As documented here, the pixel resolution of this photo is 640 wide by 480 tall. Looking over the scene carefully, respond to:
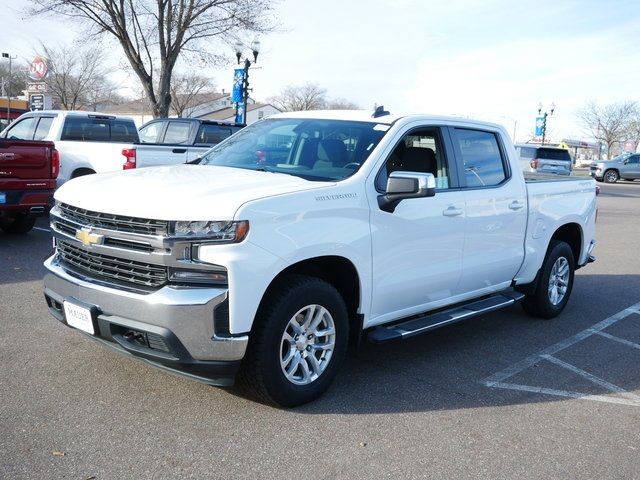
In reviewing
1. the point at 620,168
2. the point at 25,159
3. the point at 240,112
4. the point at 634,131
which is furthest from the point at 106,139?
the point at 634,131

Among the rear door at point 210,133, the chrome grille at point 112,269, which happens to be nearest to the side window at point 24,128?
the rear door at point 210,133

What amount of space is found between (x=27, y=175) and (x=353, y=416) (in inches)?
252

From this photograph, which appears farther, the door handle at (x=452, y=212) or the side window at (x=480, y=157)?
the side window at (x=480, y=157)

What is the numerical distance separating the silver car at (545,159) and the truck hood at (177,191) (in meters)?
22.9

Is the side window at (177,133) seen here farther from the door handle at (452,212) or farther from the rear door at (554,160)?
the rear door at (554,160)

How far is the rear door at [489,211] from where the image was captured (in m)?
4.95

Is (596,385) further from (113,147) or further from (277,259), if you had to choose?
(113,147)

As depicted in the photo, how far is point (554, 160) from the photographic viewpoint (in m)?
25.5

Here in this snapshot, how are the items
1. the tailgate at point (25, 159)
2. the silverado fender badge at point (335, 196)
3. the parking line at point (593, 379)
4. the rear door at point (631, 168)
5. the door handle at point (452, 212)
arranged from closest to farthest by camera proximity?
the silverado fender badge at point (335, 196) → the parking line at point (593, 379) → the door handle at point (452, 212) → the tailgate at point (25, 159) → the rear door at point (631, 168)

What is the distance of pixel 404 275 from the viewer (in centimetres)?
432

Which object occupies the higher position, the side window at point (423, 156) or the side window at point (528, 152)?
the side window at point (528, 152)

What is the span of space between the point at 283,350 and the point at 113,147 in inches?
310

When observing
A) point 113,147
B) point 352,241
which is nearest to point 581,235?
point 352,241

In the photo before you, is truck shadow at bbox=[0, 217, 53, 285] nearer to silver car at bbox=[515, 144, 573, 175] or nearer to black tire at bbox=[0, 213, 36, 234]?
black tire at bbox=[0, 213, 36, 234]
